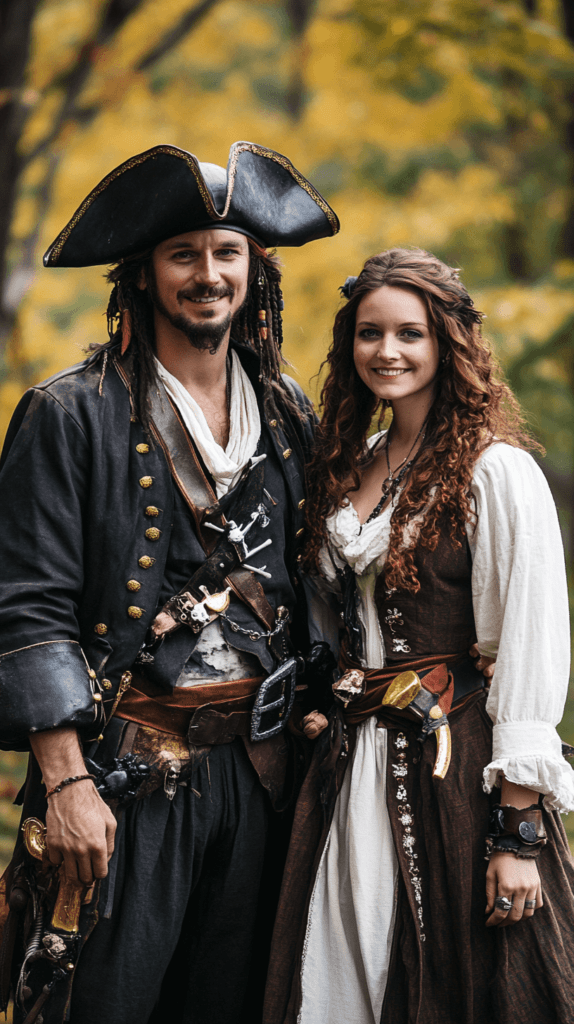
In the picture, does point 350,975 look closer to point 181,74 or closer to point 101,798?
point 101,798

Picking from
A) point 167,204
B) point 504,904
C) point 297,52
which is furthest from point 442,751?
point 297,52

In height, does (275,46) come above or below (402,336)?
above

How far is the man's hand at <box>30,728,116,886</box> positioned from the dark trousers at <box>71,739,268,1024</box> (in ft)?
0.48

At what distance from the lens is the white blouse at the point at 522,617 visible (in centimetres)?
218

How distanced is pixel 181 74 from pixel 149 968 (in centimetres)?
1121

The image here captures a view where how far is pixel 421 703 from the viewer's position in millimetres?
2357

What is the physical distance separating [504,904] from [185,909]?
0.84 meters

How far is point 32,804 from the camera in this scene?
2367 millimetres

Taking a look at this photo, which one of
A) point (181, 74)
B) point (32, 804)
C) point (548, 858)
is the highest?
point (181, 74)

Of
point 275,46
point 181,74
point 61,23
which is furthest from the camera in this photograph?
point 275,46

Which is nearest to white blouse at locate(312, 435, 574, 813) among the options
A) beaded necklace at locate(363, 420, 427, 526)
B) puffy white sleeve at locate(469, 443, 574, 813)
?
puffy white sleeve at locate(469, 443, 574, 813)

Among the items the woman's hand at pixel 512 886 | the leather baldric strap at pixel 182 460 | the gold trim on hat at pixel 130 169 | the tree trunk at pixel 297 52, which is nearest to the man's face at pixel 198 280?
the gold trim on hat at pixel 130 169

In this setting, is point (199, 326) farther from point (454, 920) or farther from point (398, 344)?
point (454, 920)

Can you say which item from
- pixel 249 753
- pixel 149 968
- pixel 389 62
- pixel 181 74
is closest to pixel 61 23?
pixel 389 62
